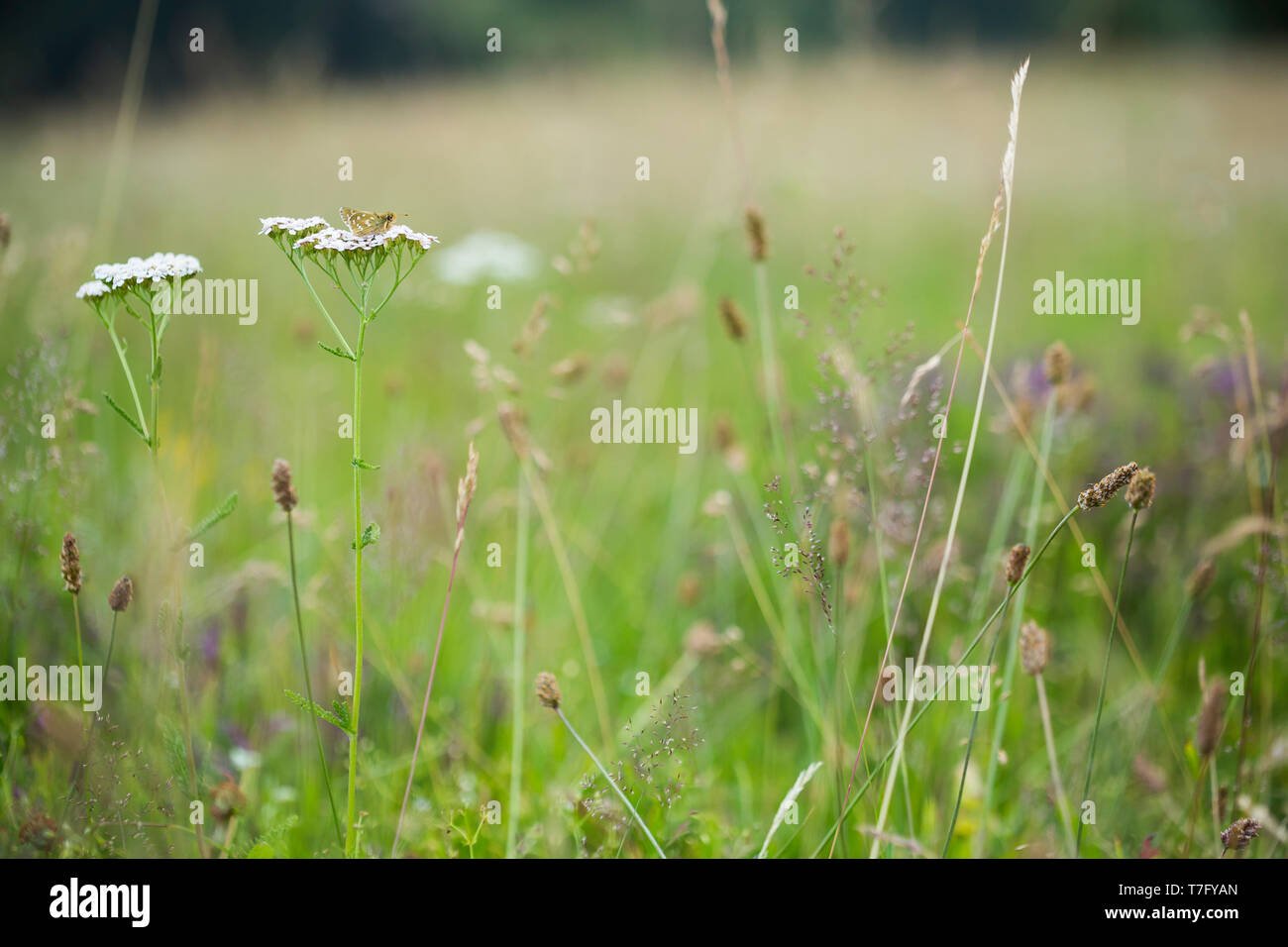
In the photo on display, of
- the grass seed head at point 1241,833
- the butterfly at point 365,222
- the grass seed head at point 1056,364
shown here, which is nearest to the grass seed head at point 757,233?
the grass seed head at point 1056,364

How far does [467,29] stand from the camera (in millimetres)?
11930

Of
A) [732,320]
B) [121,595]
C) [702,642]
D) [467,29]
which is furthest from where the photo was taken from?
[467,29]

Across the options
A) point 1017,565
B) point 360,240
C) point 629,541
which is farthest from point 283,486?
point 629,541

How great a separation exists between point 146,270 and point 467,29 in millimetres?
12062

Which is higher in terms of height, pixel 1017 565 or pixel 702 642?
pixel 1017 565

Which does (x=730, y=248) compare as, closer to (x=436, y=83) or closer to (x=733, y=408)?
(x=733, y=408)

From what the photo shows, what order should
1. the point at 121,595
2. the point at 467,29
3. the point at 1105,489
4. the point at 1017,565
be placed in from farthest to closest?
1. the point at 467,29
2. the point at 121,595
3. the point at 1017,565
4. the point at 1105,489

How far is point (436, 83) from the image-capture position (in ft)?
29.4

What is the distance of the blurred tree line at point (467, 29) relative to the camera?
25.9 ft

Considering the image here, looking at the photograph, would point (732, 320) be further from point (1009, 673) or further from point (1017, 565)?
point (1009, 673)

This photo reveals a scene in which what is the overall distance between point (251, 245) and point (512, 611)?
3477 millimetres

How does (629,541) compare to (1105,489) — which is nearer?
(1105,489)

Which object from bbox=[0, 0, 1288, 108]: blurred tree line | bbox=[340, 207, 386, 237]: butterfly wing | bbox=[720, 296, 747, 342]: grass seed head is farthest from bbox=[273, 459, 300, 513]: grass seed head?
bbox=[0, 0, 1288, 108]: blurred tree line
